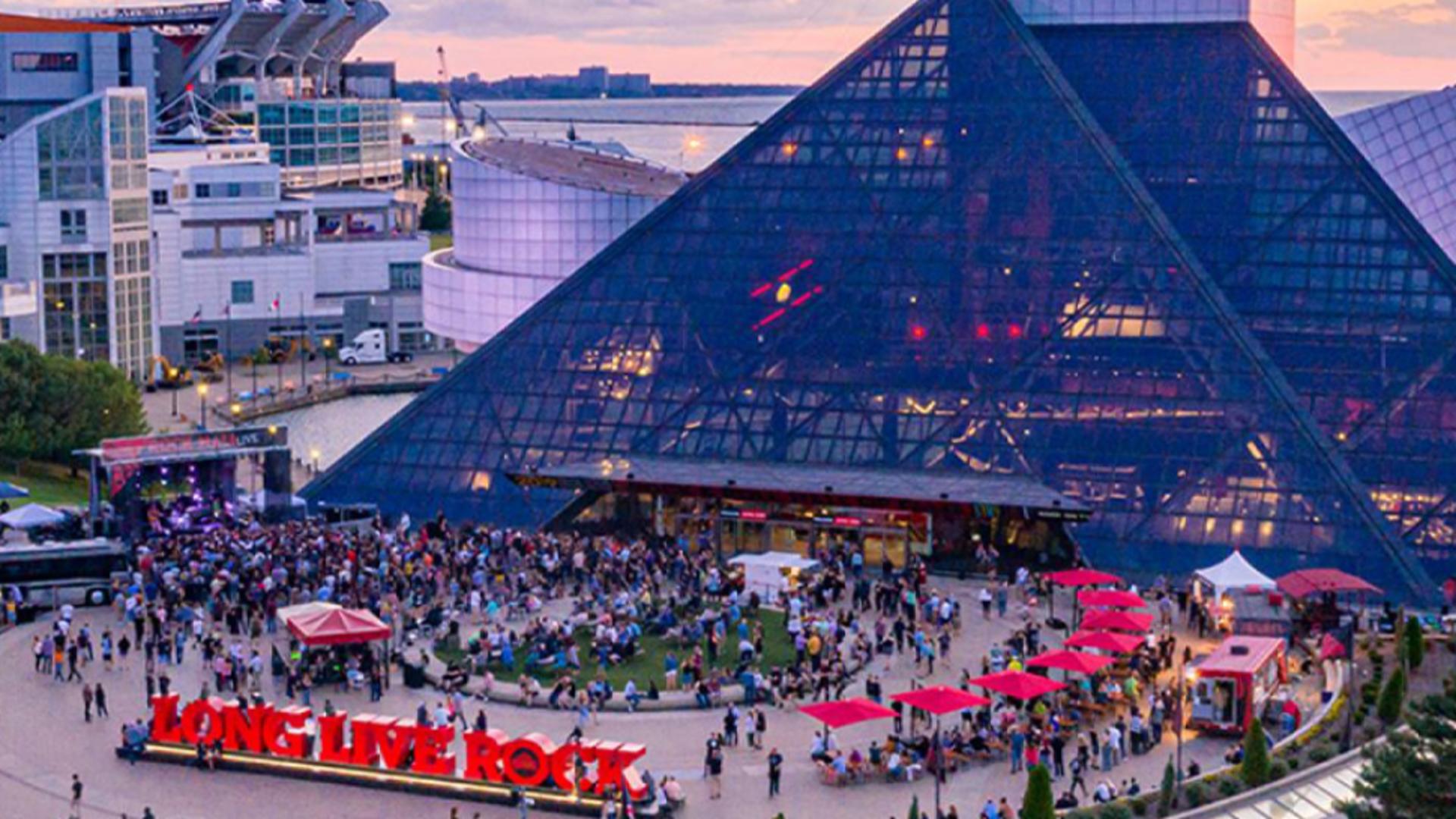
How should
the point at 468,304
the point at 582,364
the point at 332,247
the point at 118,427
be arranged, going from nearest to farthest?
the point at 582,364, the point at 118,427, the point at 468,304, the point at 332,247

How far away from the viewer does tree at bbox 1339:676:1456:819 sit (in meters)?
37.3

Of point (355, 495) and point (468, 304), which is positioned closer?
point (355, 495)

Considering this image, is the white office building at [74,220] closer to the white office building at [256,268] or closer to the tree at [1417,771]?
the white office building at [256,268]

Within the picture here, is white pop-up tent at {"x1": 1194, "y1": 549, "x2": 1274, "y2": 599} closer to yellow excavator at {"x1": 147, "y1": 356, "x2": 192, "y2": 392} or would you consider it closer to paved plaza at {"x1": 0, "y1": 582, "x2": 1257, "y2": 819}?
paved plaza at {"x1": 0, "y1": 582, "x2": 1257, "y2": 819}

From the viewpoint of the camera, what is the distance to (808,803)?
153ft

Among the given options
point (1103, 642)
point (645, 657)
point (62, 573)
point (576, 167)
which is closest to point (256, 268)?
point (576, 167)

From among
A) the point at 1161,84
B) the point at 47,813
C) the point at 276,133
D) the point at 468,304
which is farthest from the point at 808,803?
the point at 276,133

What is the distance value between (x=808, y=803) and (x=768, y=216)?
1238 inches

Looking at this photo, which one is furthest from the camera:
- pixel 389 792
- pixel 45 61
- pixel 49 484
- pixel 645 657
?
pixel 45 61

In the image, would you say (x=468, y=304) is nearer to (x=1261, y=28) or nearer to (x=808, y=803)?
(x=1261, y=28)

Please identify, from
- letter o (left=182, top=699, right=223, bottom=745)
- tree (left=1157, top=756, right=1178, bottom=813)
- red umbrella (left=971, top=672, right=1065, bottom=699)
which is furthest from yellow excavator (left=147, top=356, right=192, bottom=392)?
tree (left=1157, top=756, right=1178, bottom=813)

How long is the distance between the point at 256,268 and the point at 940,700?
83.7 metres

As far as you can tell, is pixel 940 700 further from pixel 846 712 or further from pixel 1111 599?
pixel 1111 599

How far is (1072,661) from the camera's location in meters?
52.3
